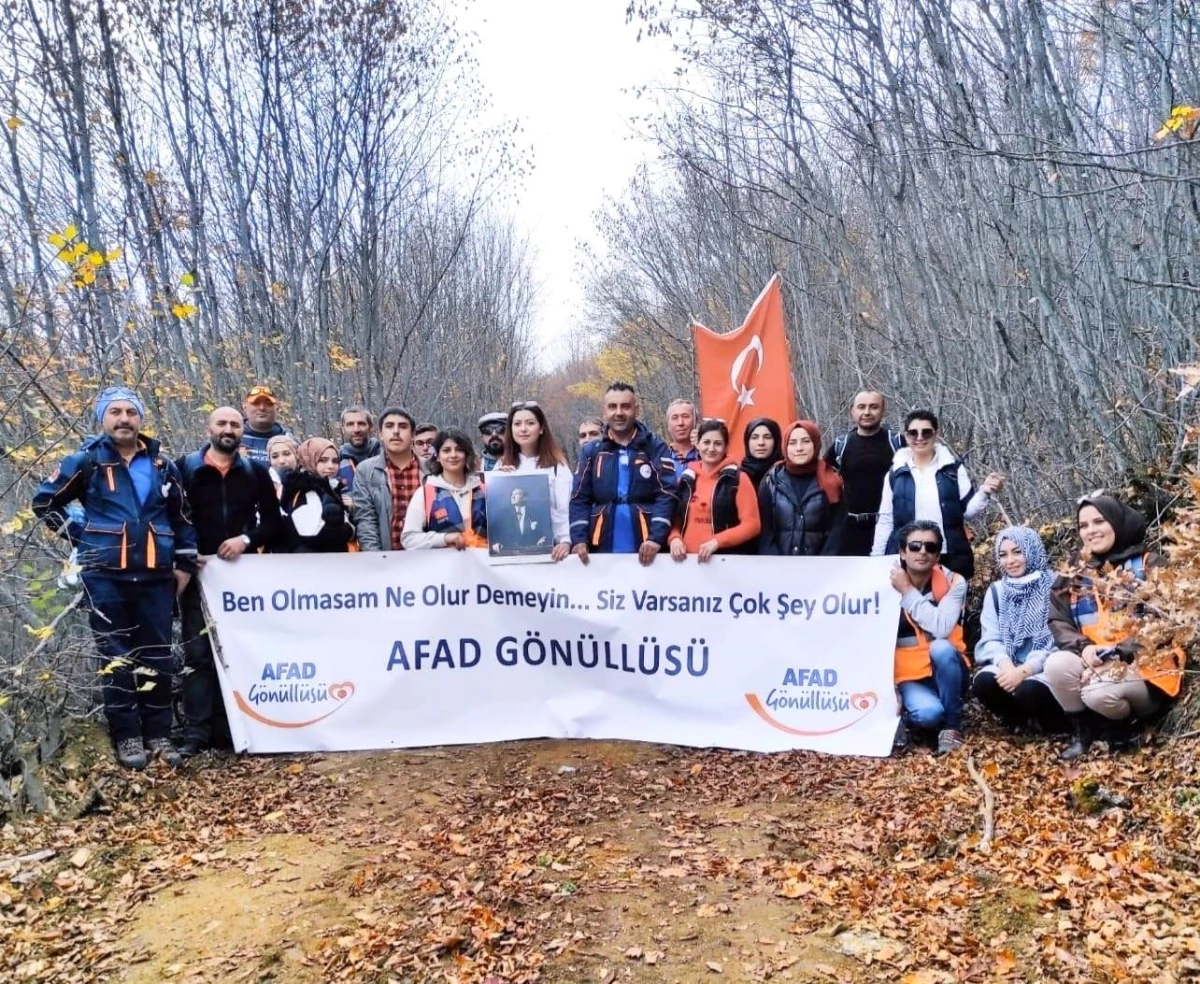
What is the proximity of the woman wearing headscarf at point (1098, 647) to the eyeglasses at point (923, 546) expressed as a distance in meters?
0.66

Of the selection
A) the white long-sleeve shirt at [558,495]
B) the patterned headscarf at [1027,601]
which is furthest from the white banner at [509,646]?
the patterned headscarf at [1027,601]

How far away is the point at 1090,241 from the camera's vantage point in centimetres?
601

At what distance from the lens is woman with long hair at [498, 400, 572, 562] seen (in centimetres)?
568

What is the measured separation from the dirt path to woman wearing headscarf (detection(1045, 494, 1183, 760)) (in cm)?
26

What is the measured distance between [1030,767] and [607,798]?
2.28 meters

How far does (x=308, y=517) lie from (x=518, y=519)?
4.65ft

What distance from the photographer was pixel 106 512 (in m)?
4.89

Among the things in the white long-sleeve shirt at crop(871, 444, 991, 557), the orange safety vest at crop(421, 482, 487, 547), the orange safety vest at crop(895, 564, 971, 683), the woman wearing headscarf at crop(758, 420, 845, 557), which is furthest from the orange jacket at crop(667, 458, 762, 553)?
the orange safety vest at crop(421, 482, 487, 547)

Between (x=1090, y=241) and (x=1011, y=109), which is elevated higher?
(x=1011, y=109)

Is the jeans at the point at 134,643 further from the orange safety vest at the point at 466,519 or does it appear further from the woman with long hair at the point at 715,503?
the woman with long hair at the point at 715,503

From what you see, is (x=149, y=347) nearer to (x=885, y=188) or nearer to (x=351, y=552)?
(x=351, y=552)

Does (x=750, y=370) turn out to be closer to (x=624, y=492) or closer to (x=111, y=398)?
(x=624, y=492)

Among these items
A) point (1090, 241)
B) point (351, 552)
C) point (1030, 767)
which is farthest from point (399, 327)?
point (1030, 767)

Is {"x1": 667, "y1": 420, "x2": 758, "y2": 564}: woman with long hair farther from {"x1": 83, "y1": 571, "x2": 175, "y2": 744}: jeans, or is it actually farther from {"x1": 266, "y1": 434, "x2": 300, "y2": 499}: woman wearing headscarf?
{"x1": 83, "y1": 571, "x2": 175, "y2": 744}: jeans
